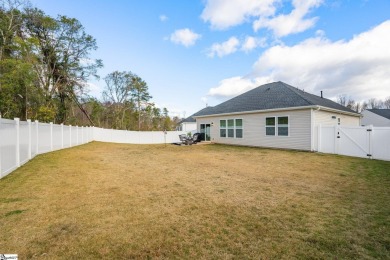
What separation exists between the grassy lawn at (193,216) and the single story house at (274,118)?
7.06m

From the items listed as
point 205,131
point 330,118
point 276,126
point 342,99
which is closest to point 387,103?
point 342,99

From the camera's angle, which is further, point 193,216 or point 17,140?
point 17,140

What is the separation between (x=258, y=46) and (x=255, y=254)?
1690 centimetres

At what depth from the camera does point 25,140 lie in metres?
7.97

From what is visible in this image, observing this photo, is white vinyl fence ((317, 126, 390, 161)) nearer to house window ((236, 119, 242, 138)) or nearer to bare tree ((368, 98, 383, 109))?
house window ((236, 119, 242, 138))

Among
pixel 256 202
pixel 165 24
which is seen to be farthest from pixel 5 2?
pixel 256 202

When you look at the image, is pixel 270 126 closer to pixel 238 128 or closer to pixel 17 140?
pixel 238 128

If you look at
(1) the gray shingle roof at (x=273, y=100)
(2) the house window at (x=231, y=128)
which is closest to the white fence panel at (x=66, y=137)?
(1) the gray shingle roof at (x=273, y=100)

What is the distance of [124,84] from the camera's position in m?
36.3

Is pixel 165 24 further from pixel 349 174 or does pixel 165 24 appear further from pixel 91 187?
pixel 349 174

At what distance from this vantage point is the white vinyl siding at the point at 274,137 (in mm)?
13066

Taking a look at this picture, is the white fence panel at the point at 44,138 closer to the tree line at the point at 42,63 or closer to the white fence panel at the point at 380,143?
the tree line at the point at 42,63

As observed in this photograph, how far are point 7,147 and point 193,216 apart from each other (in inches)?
242

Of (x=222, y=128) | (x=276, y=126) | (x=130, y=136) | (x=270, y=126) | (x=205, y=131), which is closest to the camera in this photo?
(x=276, y=126)
